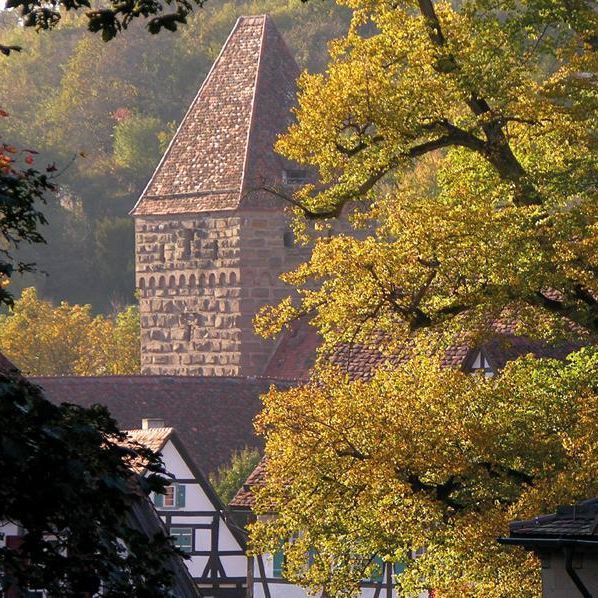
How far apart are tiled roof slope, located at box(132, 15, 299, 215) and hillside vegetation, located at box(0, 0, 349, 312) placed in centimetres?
3259

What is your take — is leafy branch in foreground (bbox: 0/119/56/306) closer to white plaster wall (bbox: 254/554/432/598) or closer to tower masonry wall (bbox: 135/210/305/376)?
white plaster wall (bbox: 254/554/432/598)

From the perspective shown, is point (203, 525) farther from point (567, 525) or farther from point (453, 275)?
point (567, 525)

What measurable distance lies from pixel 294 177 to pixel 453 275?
1422 inches

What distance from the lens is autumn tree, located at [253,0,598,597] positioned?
70.3ft

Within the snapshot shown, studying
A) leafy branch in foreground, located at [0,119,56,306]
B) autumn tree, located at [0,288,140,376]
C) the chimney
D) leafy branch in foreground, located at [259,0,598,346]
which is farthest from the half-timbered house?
autumn tree, located at [0,288,140,376]

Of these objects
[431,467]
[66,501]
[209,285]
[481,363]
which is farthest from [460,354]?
[66,501]

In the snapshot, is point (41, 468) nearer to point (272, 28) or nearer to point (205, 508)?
point (205, 508)

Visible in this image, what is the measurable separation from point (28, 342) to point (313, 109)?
5070 cm

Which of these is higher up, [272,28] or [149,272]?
[272,28]

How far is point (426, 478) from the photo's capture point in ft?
75.8

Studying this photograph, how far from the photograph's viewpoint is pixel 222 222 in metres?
57.2

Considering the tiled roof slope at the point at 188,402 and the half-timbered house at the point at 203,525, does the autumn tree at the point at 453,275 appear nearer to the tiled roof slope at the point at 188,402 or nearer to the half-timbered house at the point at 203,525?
the half-timbered house at the point at 203,525

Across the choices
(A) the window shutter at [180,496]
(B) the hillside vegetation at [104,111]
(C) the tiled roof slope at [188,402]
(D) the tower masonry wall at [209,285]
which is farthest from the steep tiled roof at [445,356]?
(B) the hillside vegetation at [104,111]

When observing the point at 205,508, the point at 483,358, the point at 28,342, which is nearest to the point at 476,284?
the point at 483,358
